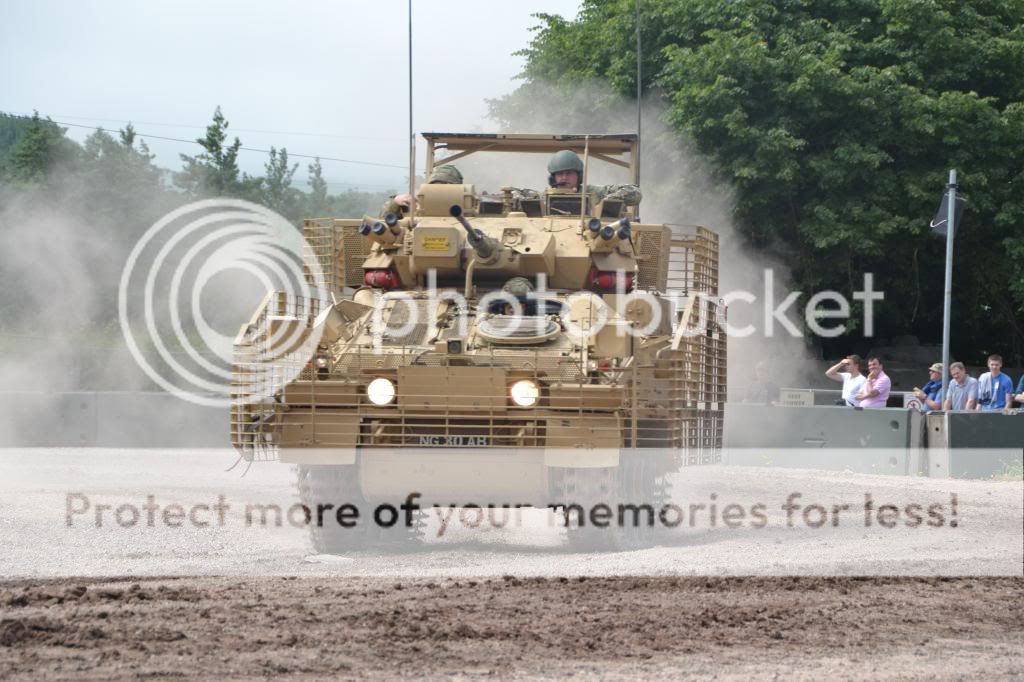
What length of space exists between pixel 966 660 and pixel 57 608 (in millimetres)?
4891

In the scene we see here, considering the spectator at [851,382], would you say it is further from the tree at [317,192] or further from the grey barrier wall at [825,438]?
the tree at [317,192]

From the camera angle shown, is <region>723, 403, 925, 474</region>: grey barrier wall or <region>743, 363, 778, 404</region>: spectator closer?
<region>723, 403, 925, 474</region>: grey barrier wall

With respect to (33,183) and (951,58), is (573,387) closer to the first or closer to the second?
(951,58)

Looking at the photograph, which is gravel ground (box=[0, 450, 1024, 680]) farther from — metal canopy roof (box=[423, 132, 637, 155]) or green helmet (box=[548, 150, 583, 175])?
metal canopy roof (box=[423, 132, 637, 155])

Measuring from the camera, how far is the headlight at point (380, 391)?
11.7 m

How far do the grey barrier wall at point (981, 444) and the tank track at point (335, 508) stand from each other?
7.39m

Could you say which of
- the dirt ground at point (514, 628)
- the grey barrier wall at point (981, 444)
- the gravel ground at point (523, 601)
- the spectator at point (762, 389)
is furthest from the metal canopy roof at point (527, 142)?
the dirt ground at point (514, 628)

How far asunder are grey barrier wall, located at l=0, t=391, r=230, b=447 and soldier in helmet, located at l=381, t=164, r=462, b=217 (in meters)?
9.05

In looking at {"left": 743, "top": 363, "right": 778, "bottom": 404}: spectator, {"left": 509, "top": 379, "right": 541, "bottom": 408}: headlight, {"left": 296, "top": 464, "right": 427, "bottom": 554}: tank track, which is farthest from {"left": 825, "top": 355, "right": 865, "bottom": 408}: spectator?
{"left": 509, "top": 379, "right": 541, "bottom": 408}: headlight

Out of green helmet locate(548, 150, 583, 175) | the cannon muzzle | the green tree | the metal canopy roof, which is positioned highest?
the green tree

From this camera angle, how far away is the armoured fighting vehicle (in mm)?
11586

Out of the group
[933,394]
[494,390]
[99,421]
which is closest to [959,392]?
[933,394]

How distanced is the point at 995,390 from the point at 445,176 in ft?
23.8

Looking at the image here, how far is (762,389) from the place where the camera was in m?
22.6
